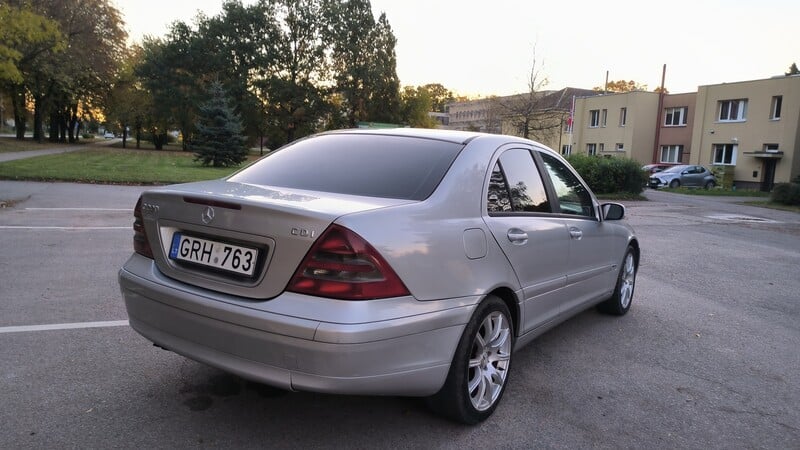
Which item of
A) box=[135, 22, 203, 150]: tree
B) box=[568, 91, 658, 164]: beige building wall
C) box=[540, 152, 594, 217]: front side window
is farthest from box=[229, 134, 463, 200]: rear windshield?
box=[135, 22, 203, 150]: tree

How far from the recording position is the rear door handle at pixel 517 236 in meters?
3.31

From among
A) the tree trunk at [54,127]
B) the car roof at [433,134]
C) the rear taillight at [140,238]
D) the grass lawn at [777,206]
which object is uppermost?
the tree trunk at [54,127]

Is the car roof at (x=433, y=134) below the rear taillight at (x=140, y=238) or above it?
above

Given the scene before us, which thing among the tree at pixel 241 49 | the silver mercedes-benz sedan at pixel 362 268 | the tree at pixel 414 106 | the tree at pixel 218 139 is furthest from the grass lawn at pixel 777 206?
the tree at pixel 241 49

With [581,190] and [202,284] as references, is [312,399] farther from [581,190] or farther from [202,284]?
[581,190]

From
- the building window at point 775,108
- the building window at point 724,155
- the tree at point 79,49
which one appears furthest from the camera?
the tree at point 79,49

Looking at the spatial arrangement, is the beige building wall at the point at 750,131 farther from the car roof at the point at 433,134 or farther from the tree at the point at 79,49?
the tree at the point at 79,49

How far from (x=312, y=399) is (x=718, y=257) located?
8.67 meters

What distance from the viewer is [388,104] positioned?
54.9m

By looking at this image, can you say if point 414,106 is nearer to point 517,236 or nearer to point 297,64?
point 297,64

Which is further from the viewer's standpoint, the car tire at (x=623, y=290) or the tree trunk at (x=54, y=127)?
the tree trunk at (x=54, y=127)

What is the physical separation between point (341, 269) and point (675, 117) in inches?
1918

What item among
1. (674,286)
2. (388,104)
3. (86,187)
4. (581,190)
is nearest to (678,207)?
(674,286)

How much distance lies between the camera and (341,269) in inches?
96.7
